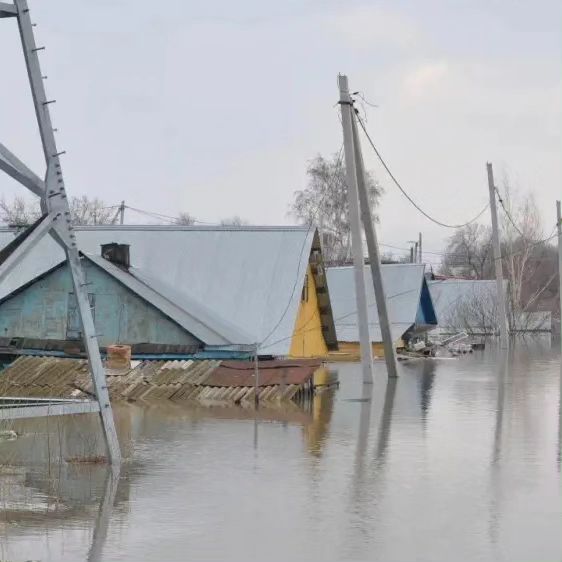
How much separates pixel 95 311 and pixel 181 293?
353cm

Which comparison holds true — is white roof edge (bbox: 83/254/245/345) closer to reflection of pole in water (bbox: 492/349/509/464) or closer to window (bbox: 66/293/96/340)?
window (bbox: 66/293/96/340)

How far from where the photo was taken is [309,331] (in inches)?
1323

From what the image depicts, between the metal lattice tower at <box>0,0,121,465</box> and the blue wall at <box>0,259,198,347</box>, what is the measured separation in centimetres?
1443

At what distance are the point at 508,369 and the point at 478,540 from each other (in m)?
27.4

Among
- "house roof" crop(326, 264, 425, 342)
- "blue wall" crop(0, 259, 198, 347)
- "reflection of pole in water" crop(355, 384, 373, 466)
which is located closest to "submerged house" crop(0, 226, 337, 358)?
"blue wall" crop(0, 259, 198, 347)

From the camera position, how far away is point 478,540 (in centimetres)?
930

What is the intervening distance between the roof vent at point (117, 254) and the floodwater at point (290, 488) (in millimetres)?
9040

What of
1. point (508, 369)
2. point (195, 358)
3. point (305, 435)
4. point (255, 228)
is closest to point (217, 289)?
point (255, 228)

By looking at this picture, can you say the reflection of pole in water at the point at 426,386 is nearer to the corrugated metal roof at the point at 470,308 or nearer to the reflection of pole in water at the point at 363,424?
the reflection of pole in water at the point at 363,424

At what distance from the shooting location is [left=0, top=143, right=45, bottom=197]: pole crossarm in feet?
37.8

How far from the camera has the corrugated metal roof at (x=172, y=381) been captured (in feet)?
72.7

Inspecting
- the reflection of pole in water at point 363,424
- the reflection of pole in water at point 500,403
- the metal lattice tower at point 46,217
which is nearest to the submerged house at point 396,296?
the reflection of pole in water at point 500,403

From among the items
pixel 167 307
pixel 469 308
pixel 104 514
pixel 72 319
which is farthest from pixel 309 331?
pixel 469 308

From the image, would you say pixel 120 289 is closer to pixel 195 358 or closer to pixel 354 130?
pixel 195 358
